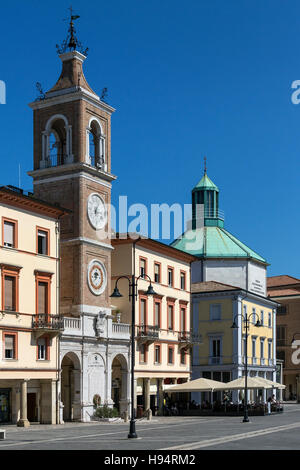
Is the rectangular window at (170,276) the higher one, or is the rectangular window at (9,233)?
the rectangular window at (9,233)

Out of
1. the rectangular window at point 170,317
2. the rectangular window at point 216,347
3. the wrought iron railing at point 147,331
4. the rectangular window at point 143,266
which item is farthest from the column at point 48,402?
the rectangular window at point 216,347

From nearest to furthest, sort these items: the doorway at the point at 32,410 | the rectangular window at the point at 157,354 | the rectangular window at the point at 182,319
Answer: the doorway at the point at 32,410 < the rectangular window at the point at 157,354 < the rectangular window at the point at 182,319

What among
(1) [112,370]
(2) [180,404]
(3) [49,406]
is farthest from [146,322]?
(3) [49,406]

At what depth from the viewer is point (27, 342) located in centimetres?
4756

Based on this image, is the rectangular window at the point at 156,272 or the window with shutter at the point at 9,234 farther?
the rectangular window at the point at 156,272

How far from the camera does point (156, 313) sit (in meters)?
65.9

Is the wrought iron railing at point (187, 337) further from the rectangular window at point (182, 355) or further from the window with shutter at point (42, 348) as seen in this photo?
the window with shutter at point (42, 348)

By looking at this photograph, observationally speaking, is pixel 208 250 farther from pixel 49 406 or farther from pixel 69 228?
pixel 49 406

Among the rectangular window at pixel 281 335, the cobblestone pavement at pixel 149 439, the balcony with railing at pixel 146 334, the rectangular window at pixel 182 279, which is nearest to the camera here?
the cobblestone pavement at pixel 149 439

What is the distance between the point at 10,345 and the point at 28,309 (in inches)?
108

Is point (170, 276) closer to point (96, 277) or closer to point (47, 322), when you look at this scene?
point (96, 277)

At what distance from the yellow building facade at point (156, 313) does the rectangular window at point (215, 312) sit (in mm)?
7310

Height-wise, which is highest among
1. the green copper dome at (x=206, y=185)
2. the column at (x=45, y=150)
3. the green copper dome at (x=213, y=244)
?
the green copper dome at (x=206, y=185)

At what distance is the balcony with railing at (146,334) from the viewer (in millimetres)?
61656
